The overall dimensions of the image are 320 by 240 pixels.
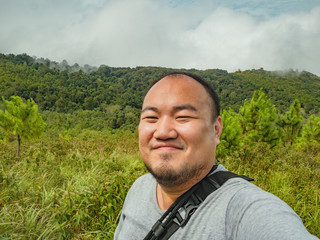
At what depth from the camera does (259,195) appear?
772 mm

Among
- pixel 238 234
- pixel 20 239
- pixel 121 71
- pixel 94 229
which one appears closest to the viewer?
pixel 238 234

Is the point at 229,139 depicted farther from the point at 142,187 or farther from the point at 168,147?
the point at 168,147

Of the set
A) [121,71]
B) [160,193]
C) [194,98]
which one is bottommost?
[160,193]

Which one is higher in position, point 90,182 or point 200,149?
point 200,149

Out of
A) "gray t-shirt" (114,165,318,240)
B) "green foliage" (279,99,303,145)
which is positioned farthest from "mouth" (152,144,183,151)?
"green foliage" (279,99,303,145)

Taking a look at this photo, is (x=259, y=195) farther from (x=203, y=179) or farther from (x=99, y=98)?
(x=99, y=98)

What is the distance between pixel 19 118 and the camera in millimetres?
8469

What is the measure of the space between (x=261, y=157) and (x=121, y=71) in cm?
12263

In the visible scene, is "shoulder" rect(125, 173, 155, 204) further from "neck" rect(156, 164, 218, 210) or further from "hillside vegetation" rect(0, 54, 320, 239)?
"hillside vegetation" rect(0, 54, 320, 239)

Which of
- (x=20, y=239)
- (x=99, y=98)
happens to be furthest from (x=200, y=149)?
(x=99, y=98)

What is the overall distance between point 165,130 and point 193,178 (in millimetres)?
272

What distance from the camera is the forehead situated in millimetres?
1021

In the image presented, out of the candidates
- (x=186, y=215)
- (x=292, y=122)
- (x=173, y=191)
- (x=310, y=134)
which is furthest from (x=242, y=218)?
(x=310, y=134)

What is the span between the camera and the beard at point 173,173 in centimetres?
96
